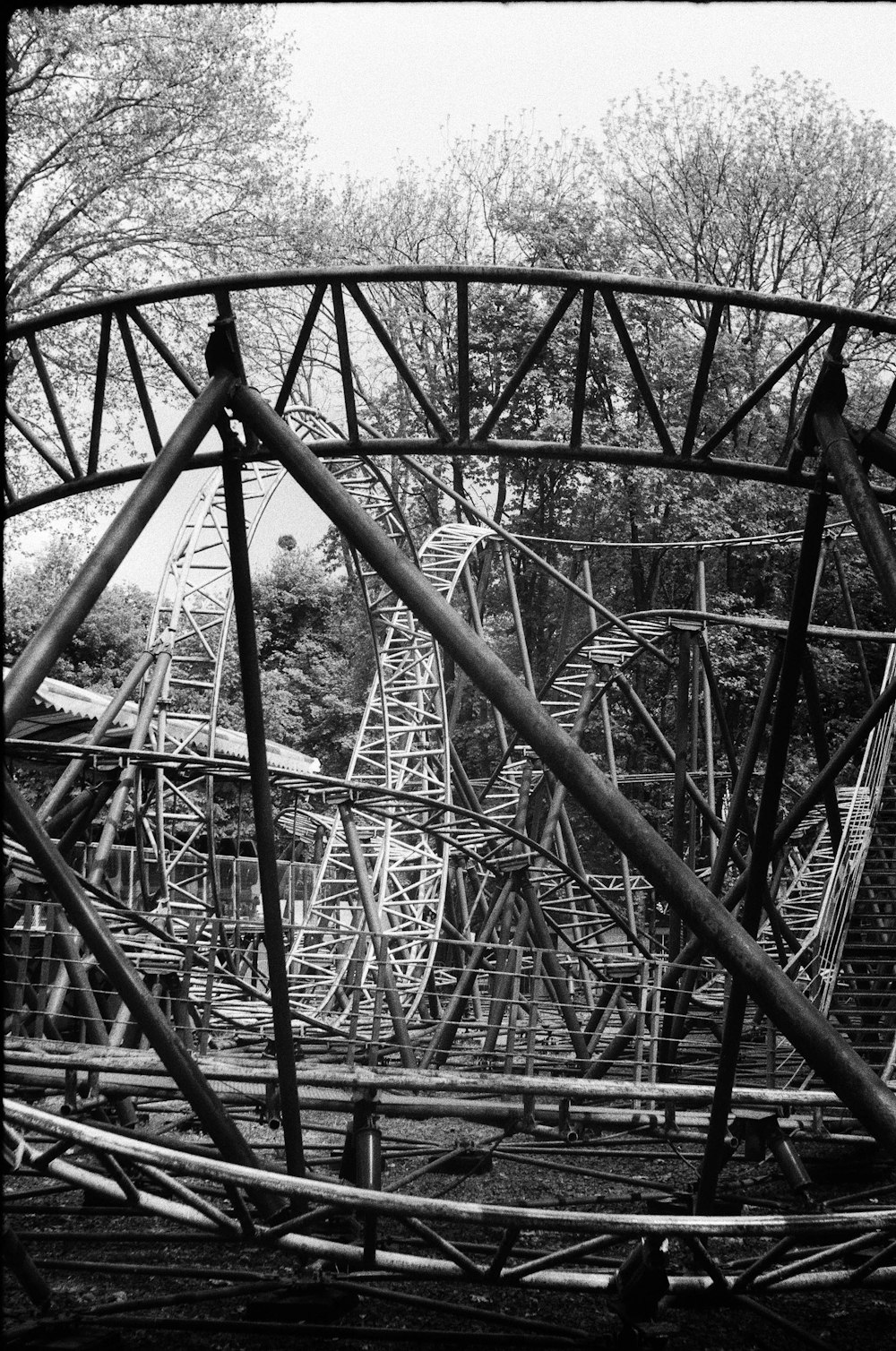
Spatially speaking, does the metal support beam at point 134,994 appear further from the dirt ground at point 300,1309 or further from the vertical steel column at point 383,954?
the vertical steel column at point 383,954

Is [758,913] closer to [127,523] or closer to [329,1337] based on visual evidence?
[329,1337]

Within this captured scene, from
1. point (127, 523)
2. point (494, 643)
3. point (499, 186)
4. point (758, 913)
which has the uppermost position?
point (499, 186)

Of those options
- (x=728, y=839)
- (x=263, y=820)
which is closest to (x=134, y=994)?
(x=263, y=820)

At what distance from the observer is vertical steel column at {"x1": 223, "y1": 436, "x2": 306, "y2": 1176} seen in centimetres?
441

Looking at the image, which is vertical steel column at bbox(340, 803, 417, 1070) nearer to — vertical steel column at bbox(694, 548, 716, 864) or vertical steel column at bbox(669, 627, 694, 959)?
vertical steel column at bbox(669, 627, 694, 959)

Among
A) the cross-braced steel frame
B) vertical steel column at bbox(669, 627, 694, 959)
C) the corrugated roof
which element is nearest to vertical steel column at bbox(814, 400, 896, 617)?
the cross-braced steel frame

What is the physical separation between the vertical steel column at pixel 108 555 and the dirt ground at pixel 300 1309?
81.8 inches

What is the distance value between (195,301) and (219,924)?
16.7m

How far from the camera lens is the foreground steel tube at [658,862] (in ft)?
11.9

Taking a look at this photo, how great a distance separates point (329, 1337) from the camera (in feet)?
15.1

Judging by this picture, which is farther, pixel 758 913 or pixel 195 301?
pixel 195 301

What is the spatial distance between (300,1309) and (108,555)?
2943mm

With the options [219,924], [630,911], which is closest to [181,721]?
[630,911]

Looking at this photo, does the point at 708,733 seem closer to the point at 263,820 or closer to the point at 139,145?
the point at 263,820
